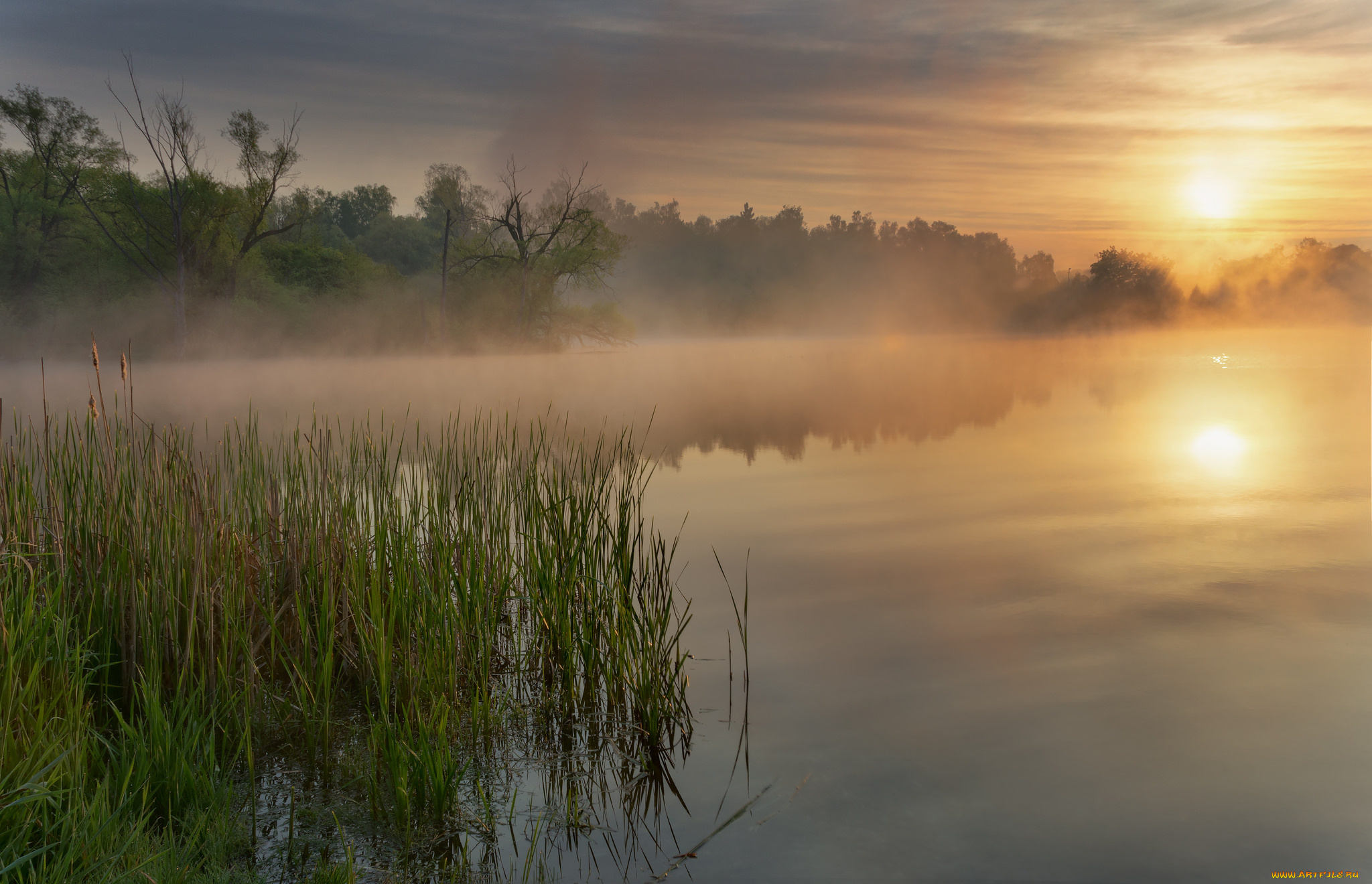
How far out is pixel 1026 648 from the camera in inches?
197

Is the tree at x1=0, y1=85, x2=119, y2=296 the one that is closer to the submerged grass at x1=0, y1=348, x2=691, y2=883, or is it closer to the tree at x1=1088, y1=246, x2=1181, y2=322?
the submerged grass at x1=0, y1=348, x2=691, y2=883

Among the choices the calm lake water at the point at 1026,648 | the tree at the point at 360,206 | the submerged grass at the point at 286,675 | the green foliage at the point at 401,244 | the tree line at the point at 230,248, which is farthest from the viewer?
the tree at the point at 360,206

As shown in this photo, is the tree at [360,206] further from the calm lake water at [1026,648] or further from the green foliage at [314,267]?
the calm lake water at [1026,648]

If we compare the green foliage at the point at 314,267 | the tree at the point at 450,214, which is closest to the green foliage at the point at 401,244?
the tree at the point at 450,214

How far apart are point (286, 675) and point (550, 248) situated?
109 feet

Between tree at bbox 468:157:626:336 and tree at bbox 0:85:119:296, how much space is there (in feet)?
47.9

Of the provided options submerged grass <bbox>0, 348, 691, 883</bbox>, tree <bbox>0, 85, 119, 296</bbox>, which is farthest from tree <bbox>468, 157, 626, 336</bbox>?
submerged grass <bbox>0, 348, 691, 883</bbox>

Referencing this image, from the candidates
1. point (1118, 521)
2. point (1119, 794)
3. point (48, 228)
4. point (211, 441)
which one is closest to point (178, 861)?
point (1119, 794)

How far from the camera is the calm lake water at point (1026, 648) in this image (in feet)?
10.1

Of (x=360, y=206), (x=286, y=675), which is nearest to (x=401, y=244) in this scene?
(x=360, y=206)

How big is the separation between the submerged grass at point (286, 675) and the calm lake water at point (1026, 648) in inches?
18.8

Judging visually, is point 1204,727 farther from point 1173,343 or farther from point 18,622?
point 1173,343

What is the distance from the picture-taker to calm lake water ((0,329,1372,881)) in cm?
306

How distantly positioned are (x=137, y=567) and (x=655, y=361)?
3242cm
